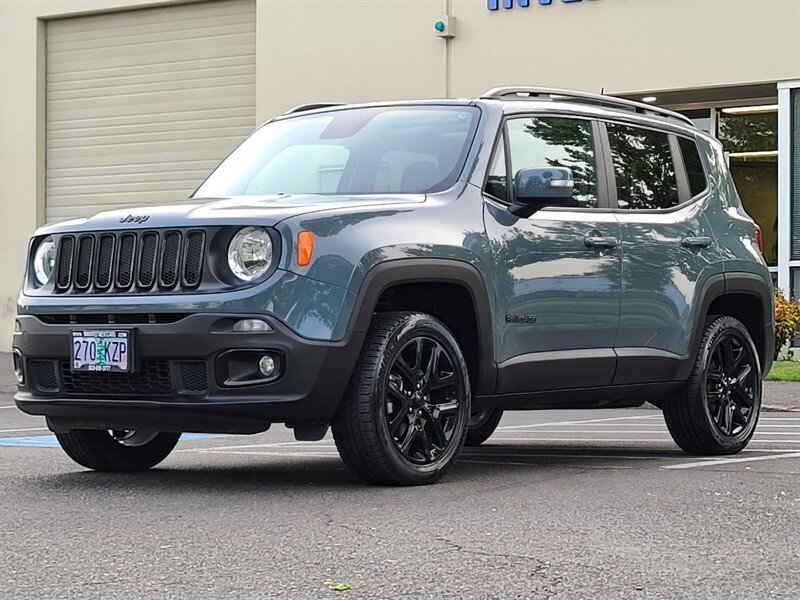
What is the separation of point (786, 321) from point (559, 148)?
36.8 feet

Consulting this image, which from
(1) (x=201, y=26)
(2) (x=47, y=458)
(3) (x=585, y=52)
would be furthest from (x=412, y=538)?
(1) (x=201, y=26)

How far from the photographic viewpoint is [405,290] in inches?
282

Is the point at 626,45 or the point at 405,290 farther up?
the point at 626,45

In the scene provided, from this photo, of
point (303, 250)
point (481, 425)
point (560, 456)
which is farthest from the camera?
point (481, 425)

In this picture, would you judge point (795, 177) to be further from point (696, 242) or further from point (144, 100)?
point (696, 242)

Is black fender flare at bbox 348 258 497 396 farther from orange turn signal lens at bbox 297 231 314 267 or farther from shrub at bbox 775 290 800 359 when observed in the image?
shrub at bbox 775 290 800 359

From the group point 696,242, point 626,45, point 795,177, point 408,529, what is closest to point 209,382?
point 408,529

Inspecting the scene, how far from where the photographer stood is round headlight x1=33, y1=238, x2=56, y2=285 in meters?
7.21

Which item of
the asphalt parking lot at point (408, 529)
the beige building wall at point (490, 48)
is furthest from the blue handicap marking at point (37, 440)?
the beige building wall at point (490, 48)

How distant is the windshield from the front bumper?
1153mm

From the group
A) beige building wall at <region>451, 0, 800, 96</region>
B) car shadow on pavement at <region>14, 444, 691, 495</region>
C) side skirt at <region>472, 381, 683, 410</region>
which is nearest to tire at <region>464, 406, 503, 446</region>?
car shadow on pavement at <region>14, 444, 691, 495</region>

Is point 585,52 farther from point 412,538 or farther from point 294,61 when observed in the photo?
point 412,538

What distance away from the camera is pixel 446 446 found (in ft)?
23.0

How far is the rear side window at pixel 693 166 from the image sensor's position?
9.05 m
